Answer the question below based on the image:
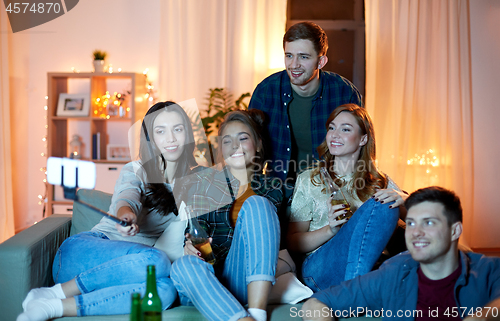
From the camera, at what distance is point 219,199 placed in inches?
68.7

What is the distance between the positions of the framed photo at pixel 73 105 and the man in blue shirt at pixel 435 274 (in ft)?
10.9

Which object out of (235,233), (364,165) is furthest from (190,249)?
(364,165)

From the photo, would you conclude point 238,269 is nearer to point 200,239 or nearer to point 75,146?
point 200,239

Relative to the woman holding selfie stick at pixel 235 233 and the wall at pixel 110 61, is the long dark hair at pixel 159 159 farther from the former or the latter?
the wall at pixel 110 61

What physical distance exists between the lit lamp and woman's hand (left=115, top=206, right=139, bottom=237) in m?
2.81

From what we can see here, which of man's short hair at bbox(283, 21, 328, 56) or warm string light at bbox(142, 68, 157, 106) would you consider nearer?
man's short hair at bbox(283, 21, 328, 56)

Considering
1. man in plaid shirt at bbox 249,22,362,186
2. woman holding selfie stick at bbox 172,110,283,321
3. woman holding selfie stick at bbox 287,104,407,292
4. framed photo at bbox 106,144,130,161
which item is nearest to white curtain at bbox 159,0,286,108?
framed photo at bbox 106,144,130,161

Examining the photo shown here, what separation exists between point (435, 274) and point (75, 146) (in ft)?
12.1

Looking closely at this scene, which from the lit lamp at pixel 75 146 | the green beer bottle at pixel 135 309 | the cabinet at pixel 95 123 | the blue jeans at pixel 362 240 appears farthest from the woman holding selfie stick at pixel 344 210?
the lit lamp at pixel 75 146

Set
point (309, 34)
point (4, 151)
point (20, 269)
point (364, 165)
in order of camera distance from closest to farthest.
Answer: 1. point (20, 269)
2. point (364, 165)
3. point (309, 34)
4. point (4, 151)

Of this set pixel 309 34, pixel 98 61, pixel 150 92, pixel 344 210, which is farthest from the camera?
pixel 150 92

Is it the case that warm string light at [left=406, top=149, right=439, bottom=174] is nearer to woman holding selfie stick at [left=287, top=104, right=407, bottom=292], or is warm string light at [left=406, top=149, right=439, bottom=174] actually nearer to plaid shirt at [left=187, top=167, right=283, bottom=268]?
woman holding selfie stick at [left=287, top=104, right=407, bottom=292]

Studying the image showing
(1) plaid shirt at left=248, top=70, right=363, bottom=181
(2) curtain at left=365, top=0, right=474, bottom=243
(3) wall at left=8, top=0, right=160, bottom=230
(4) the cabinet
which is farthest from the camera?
(3) wall at left=8, top=0, right=160, bottom=230

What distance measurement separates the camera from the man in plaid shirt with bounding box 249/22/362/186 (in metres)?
2.12
